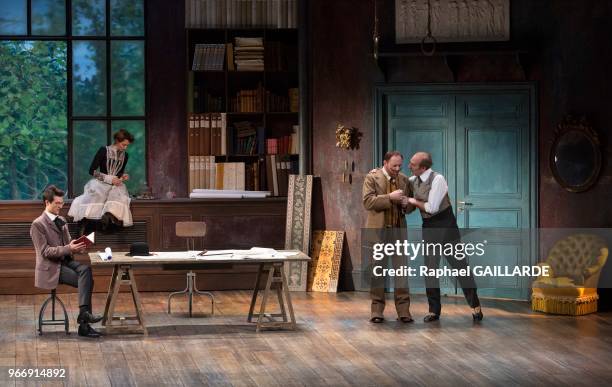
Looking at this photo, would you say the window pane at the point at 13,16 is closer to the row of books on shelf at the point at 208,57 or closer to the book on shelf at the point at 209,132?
the row of books on shelf at the point at 208,57

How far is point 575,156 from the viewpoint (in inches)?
418

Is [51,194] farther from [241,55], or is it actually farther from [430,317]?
[241,55]

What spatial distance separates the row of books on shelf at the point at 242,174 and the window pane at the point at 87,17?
1.90 meters

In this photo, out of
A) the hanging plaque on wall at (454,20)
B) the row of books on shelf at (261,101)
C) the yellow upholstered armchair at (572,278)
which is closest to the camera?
the yellow upholstered armchair at (572,278)

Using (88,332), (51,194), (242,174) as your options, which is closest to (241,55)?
(242,174)

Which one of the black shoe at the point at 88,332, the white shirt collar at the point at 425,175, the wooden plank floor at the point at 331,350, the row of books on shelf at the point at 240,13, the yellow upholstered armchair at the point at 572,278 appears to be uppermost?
the row of books on shelf at the point at 240,13

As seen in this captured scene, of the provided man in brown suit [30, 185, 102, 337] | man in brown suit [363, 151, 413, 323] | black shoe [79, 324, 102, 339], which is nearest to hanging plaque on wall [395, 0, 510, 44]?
man in brown suit [363, 151, 413, 323]

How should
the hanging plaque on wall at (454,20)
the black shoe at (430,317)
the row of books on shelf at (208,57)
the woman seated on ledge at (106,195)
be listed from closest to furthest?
the black shoe at (430,317)
the hanging plaque on wall at (454,20)
the woman seated on ledge at (106,195)
the row of books on shelf at (208,57)

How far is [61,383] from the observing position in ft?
23.9

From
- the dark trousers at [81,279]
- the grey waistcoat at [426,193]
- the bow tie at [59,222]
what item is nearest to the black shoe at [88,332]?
the dark trousers at [81,279]

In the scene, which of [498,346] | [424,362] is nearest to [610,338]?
[498,346]

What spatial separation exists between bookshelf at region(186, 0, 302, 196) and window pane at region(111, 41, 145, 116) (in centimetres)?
67

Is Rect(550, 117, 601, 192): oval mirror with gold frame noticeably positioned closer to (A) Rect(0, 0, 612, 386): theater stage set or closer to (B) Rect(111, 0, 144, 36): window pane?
(A) Rect(0, 0, 612, 386): theater stage set

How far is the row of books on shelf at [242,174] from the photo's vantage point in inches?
487
